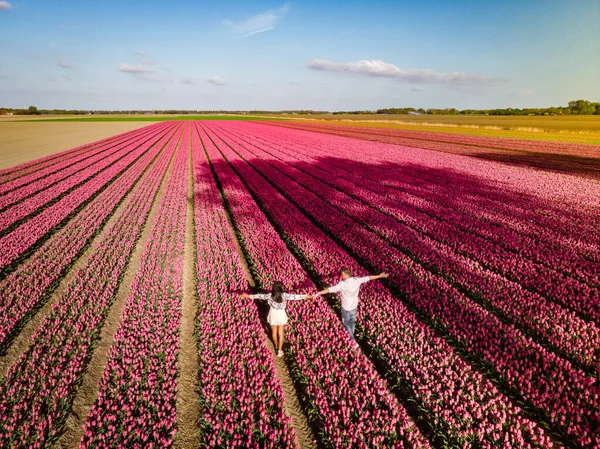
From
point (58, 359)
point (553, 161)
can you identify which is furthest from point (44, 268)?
point (553, 161)

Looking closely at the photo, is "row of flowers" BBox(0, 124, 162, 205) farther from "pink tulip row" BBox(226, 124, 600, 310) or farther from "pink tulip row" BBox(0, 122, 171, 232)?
"pink tulip row" BBox(226, 124, 600, 310)

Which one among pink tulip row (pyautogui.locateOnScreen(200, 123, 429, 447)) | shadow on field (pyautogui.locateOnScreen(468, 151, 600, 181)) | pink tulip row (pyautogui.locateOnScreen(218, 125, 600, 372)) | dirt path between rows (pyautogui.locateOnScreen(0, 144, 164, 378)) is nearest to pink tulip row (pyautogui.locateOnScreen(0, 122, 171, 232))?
dirt path between rows (pyautogui.locateOnScreen(0, 144, 164, 378))

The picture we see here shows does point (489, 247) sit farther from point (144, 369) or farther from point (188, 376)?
point (144, 369)

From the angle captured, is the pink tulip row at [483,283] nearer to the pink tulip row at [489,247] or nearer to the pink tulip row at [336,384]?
the pink tulip row at [489,247]

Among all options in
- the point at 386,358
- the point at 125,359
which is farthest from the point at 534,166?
the point at 125,359

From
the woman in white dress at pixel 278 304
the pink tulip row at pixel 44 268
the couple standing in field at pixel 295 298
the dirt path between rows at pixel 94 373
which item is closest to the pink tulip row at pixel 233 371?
the couple standing in field at pixel 295 298

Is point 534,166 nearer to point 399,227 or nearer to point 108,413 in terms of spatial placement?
point 399,227
